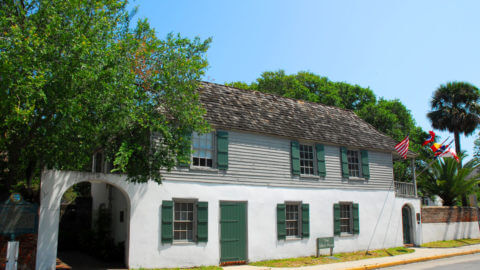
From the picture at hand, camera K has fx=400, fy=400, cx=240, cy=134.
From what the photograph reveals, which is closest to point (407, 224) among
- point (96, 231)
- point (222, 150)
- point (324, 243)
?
point (324, 243)

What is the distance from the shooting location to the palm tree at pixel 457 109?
30.0 meters

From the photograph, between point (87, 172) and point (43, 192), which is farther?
point (87, 172)

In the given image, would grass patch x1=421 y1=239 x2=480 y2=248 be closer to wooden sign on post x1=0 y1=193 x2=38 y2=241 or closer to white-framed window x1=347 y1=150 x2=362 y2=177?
white-framed window x1=347 y1=150 x2=362 y2=177

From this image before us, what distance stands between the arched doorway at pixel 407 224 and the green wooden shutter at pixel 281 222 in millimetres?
8558

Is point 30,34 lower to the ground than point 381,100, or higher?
lower

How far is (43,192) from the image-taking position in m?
11.1

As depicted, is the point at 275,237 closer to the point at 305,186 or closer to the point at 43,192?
the point at 305,186

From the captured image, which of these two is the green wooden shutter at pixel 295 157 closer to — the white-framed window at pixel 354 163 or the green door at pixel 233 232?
the green door at pixel 233 232

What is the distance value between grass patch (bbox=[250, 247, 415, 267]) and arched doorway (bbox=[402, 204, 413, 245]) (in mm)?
1967

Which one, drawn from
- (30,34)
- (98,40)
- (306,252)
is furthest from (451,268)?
(30,34)

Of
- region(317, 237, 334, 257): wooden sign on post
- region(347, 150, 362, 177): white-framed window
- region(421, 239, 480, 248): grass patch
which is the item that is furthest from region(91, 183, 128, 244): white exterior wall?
region(421, 239, 480, 248): grass patch

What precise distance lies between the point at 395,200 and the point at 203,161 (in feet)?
35.7

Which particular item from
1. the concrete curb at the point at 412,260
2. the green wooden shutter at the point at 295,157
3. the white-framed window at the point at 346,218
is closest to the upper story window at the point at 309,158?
the green wooden shutter at the point at 295,157

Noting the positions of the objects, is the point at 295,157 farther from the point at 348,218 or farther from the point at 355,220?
the point at 355,220
